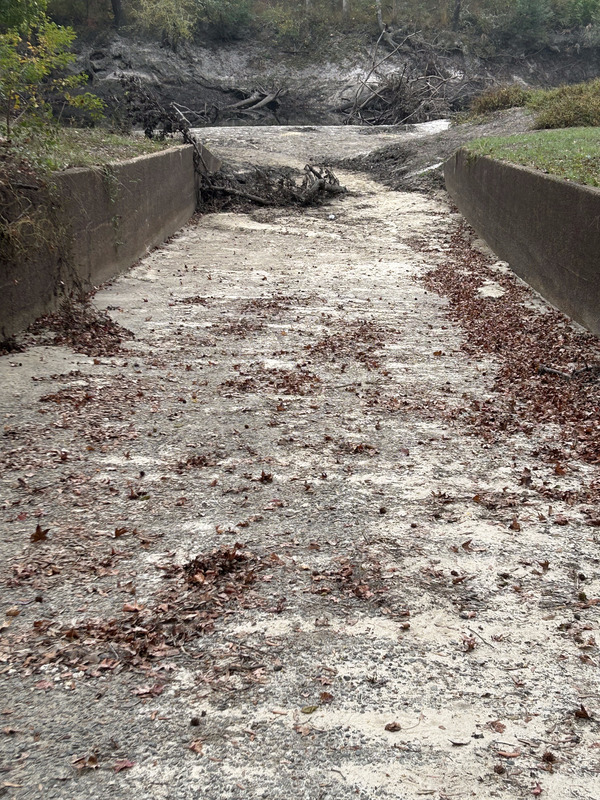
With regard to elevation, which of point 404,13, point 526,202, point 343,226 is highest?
point 404,13

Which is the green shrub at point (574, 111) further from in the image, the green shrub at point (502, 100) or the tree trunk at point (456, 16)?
the tree trunk at point (456, 16)

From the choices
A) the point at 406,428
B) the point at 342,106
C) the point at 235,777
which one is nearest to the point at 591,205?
the point at 406,428

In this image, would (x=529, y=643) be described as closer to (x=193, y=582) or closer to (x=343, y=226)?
(x=193, y=582)

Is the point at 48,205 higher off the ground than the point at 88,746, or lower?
higher

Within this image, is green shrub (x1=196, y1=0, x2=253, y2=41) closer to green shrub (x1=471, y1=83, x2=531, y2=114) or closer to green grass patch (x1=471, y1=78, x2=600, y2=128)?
green shrub (x1=471, y1=83, x2=531, y2=114)

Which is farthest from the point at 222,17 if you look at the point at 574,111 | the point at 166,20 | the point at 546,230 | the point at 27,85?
the point at 546,230

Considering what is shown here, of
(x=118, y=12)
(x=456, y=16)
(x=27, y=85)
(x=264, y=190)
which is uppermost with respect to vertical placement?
(x=118, y=12)

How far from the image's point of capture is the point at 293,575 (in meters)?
3.99

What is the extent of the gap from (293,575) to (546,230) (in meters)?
7.67

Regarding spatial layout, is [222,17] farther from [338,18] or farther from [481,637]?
[481,637]

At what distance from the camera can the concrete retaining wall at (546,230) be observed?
8.59 m

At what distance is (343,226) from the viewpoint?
16.7 m

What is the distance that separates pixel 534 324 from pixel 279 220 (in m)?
9.06

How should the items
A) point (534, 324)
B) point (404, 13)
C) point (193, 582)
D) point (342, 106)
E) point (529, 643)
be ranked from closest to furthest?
1. point (529, 643)
2. point (193, 582)
3. point (534, 324)
4. point (342, 106)
5. point (404, 13)
